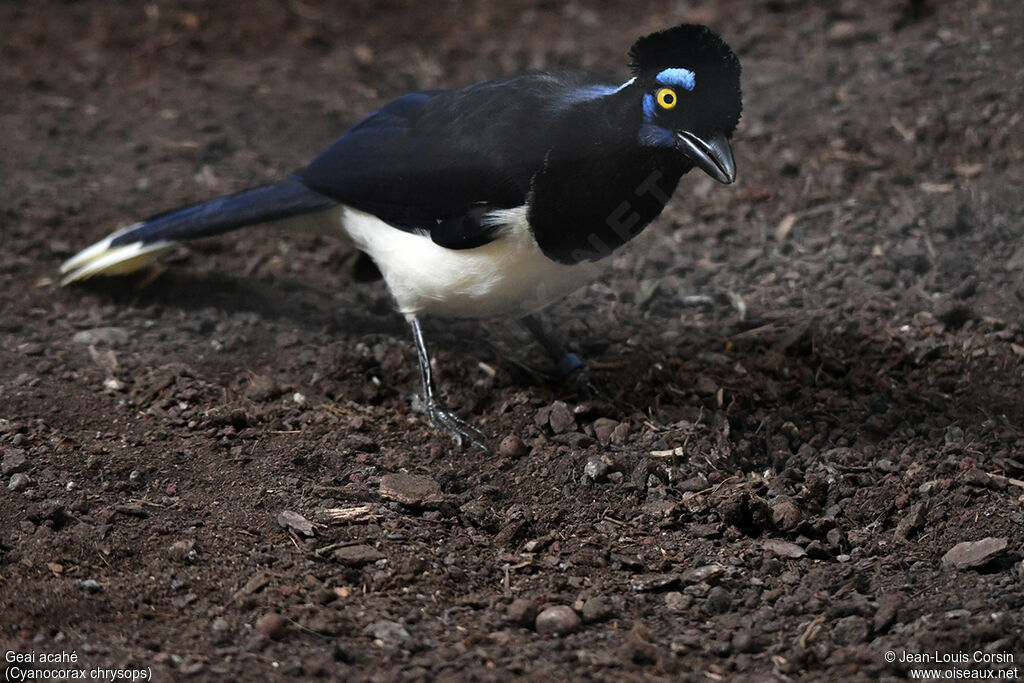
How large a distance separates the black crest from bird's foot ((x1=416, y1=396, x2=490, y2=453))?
146cm

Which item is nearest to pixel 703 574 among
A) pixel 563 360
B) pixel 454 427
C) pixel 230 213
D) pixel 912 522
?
pixel 912 522

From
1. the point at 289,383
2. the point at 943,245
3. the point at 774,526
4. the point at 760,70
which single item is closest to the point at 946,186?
the point at 943,245

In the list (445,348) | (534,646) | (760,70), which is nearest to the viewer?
(534,646)

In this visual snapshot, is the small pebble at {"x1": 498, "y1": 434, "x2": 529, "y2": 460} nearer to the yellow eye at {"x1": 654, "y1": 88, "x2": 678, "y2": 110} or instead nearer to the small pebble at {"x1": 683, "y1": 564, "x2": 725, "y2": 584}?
the small pebble at {"x1": 683, "y1": 564, "x2": 725, "y2": 584}

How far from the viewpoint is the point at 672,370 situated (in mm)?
4496

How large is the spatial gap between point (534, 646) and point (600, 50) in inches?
197

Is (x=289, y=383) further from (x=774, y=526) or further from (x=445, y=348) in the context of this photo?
(x=774, y=526)

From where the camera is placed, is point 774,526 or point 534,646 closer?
point 534,646

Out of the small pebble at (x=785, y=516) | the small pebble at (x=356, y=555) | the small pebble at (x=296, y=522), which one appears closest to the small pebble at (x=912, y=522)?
the small pebble at (x=785, y=516)

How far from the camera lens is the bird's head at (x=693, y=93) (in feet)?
11.7

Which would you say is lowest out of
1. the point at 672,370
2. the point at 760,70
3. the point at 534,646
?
the point at 534,646

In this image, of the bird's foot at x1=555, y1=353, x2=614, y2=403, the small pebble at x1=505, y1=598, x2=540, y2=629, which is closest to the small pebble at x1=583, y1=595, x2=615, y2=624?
the small pebble at x1=505, y1=598, x2=540, y2=629

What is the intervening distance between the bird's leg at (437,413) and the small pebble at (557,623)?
110 centimetres

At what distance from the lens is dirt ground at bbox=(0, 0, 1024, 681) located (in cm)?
305
